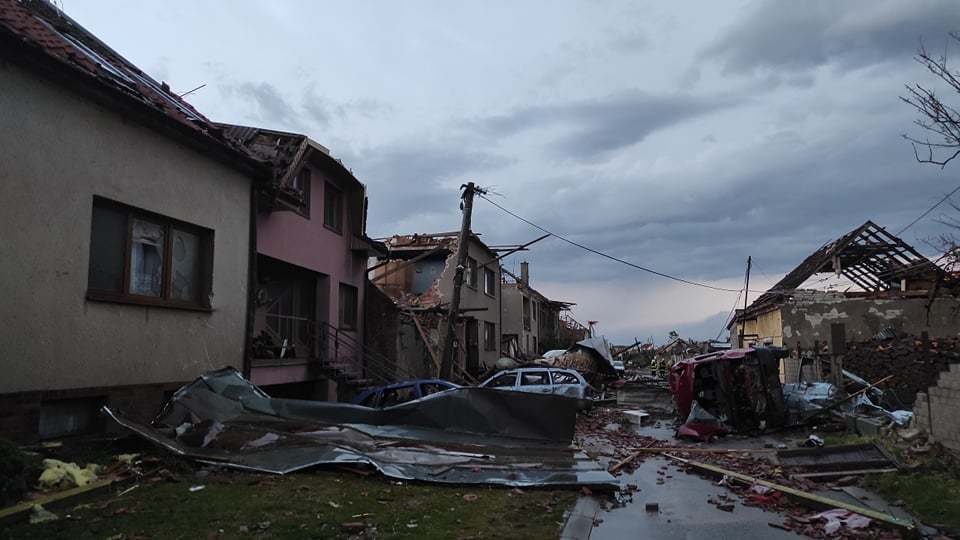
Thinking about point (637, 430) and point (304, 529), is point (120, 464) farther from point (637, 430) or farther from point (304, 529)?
point (637, 430)

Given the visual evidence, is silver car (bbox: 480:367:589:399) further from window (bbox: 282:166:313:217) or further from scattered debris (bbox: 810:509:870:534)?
scattered debris (bbox: 810:509:870:534)

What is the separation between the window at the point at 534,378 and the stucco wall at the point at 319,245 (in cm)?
487

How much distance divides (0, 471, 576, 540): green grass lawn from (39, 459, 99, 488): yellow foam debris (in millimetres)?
286

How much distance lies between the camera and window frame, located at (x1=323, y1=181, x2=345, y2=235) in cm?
1703

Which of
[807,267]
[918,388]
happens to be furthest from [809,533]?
[807,267]

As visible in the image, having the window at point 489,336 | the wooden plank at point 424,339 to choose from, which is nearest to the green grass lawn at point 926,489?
the wooden plank at point 424,339

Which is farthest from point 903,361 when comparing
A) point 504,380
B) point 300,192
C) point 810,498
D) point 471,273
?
point 300,192

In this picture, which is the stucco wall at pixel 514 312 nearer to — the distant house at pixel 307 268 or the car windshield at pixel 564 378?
the car windshield at pixel 564 378

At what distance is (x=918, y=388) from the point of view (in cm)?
1886

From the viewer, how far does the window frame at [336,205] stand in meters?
17.0

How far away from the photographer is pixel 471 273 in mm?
30172

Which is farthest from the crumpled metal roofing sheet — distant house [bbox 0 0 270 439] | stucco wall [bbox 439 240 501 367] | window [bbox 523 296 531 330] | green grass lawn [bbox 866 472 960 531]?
window [bbox 523 296 531 330]

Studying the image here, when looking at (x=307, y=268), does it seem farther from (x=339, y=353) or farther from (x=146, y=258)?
(x=146, y=258)

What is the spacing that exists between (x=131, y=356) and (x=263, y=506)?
4093 mm
